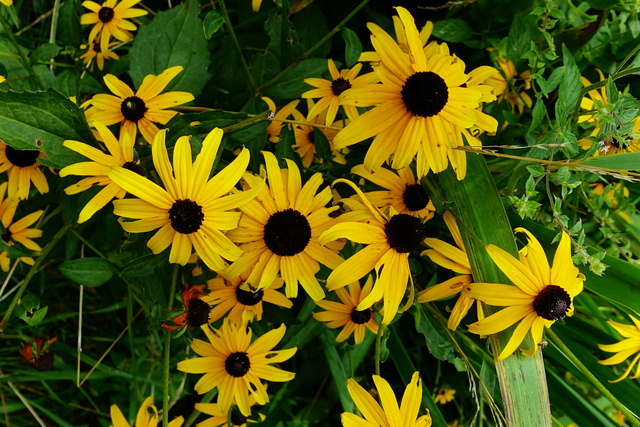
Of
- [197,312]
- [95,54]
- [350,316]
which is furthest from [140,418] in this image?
[95,54]

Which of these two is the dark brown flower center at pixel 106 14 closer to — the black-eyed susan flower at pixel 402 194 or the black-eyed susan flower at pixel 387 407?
the black-eyed susan flower at pixel 402 194

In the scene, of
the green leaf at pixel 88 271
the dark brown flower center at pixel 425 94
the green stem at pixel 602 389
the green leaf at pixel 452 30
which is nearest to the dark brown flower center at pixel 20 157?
the green leaf at pixel 88 271

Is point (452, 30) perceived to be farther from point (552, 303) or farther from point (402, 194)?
point (552, 303)

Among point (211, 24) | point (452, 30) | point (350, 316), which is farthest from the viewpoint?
point (452, 30)

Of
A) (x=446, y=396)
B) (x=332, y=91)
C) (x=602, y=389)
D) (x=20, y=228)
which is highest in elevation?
(x=332, y=91)

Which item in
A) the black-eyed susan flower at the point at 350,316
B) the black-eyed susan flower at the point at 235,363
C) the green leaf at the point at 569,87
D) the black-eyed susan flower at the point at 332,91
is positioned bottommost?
the black-eyed susan flower at the point at 235,363

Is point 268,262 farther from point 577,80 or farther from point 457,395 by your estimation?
point 457,395

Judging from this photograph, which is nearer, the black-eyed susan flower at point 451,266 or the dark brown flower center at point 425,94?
the dark brown flower center at point 425,94
